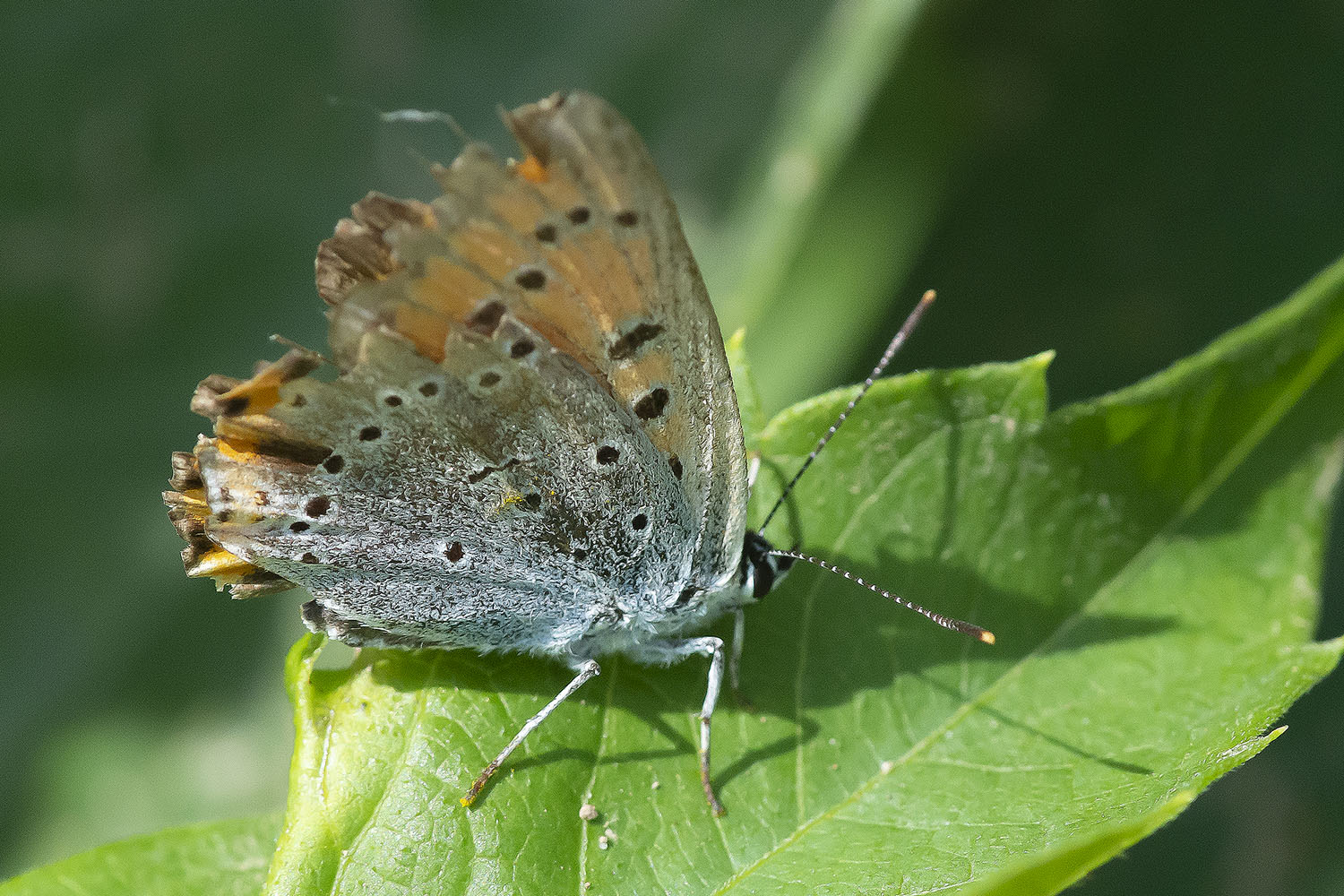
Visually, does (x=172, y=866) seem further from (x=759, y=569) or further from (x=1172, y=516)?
(x=1172, y=516)

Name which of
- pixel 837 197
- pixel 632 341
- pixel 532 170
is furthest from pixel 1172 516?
pixel 837 197

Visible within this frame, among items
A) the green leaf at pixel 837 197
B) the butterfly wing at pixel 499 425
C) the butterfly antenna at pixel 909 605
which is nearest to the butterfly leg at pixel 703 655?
the butterfly wing at pixel 499 425

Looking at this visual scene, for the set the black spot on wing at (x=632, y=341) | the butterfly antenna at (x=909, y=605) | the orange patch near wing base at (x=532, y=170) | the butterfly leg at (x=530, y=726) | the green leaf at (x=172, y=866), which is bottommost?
the green leaf at (x=172, y=866)

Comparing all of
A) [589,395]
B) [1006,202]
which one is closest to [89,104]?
[589,395]

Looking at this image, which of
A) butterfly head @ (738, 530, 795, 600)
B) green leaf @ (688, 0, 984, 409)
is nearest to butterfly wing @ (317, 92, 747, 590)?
butterfly head @ (738, 530, 795, 600)

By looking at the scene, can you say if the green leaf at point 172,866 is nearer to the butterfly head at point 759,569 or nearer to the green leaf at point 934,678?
the green leaf at point 934,678

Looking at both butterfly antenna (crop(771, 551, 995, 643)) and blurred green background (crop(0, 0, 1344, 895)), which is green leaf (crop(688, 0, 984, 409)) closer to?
blurred green background (crop(0, 0, 1344, 895))
